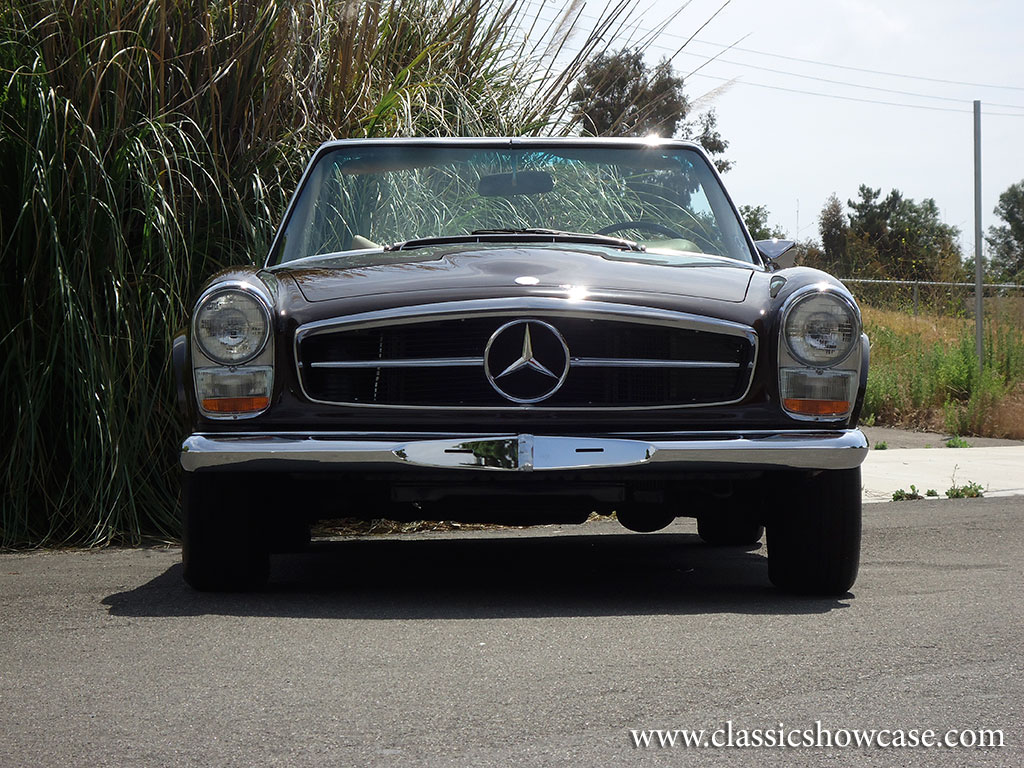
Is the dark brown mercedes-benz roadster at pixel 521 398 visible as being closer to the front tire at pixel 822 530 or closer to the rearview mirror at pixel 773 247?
→ the front tire at pixel 822 530

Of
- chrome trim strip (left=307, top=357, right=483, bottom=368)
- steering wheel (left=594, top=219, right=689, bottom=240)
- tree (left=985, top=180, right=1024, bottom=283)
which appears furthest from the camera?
tree (left=985, top=180, right=1024, bottom=283)

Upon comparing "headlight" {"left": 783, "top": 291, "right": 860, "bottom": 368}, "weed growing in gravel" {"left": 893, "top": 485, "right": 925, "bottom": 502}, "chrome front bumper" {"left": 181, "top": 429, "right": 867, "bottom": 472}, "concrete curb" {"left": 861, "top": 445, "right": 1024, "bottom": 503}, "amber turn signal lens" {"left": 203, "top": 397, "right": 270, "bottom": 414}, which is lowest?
"concrete curb" {"left": 861, "top": 445, "right": 1024, "bottom": 503}

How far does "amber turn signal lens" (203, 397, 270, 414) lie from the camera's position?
4.05 meters

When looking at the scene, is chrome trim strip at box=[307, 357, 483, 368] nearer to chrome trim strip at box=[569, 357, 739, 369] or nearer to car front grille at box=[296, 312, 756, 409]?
car front grille at box=[296, 312, 756, 409]

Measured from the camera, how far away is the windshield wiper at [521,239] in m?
4.87

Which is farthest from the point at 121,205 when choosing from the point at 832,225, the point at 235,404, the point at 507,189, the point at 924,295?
the point at 832,225

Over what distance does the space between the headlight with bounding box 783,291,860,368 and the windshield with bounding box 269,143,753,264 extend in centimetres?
121

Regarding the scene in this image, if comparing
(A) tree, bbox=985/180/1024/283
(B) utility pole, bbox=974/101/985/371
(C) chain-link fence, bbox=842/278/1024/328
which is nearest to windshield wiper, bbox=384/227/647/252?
(B) utility pole, bbox=974/101/985/371

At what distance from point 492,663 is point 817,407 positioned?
1.38 metres

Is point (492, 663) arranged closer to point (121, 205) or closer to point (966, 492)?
point (121, 205)

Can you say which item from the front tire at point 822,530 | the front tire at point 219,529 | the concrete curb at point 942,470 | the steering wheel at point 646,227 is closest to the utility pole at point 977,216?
the concrete curb at point 942,470

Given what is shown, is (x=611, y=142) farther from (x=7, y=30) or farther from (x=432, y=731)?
(x=432, y=731)

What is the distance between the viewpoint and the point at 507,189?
17.9ft

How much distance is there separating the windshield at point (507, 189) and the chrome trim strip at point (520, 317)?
1234 millimetres
